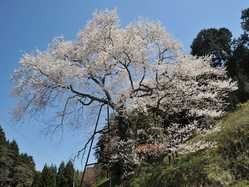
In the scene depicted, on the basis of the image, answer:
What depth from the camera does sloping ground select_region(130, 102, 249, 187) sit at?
905 centimetres

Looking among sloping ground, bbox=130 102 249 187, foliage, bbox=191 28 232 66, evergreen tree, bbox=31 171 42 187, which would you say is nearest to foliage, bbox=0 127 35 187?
evergreen tree, bbox=31 171 42 187

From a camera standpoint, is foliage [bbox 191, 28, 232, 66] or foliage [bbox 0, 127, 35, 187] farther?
foliage [bbox 0, 127, 35, 187]

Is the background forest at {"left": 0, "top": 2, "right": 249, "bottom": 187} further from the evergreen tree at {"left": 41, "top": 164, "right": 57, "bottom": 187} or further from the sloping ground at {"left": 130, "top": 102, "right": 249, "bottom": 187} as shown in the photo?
the evergreen tree at {"left": 41, "top": 164, "right": 57, "bottom": 187}

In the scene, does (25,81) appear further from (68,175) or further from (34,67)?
(68,175)

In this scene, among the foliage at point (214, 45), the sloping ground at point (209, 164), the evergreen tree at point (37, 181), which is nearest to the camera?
the sloping ground at point (209, 164)

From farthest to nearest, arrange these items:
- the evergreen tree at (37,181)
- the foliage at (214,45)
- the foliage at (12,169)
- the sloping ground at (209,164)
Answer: the evergreen tree at (37,181), the foliage at (12,169), the foliage at (214,45), the sloping ground at (209,164)

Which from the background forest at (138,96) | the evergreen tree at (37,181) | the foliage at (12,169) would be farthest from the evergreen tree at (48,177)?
the background forest at (138,96)

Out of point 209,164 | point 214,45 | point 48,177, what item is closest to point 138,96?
point 209,164

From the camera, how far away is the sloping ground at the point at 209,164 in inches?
356

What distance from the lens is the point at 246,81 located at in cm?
1944

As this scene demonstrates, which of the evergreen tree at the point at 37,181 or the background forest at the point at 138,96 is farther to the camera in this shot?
the evergreen tree at the point at 37,181

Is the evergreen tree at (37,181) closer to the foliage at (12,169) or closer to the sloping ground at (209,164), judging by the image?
the foliage at (12,169)

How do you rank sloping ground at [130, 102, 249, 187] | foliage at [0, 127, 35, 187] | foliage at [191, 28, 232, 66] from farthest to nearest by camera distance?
foliage at [0, 127, 35, 187] < foliage at [191, 28, 232, 66] < sloping ground at [130, 102, 249, 187]

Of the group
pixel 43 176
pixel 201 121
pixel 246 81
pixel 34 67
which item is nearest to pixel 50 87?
pixel 34 67
